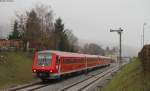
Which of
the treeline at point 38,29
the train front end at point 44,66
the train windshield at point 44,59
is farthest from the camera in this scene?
the treeline at point 38,29

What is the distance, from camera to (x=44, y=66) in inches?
1224

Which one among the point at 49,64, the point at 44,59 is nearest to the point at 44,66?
the point at 49,64

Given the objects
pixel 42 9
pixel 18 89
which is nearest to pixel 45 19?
pixel 42 9

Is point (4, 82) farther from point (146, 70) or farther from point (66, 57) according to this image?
point (146, 70)

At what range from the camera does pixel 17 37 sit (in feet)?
270

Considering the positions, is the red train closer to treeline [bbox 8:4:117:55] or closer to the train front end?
the train front end

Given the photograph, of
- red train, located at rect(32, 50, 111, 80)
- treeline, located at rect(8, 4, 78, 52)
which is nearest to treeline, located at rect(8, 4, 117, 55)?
treeline, located at rect(8, 4, 78, 52)

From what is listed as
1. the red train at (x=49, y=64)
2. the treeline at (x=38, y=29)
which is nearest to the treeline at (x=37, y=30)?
the treeline at (x=38, y=29)

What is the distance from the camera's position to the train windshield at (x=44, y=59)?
31219 mm

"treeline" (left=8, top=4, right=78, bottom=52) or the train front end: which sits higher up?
"treeline" (left=8, top=4, right=78, bottom=52)

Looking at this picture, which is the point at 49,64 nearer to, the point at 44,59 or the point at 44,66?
the point at 44,66

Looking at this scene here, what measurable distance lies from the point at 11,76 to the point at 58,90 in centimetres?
1095

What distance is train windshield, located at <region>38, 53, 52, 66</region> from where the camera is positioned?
3122 cm

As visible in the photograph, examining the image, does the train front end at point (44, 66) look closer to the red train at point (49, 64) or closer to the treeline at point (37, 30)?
the red train at point (49, 64)
